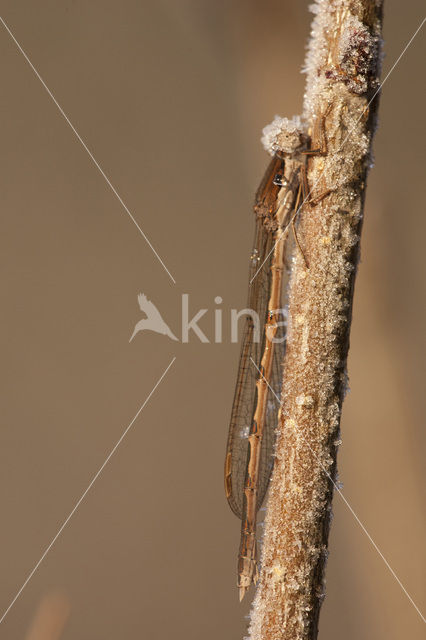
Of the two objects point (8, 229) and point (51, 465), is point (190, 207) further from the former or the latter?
point (51, 465)

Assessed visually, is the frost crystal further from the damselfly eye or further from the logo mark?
the logo mark

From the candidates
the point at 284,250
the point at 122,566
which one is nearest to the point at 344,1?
the point at 284,250

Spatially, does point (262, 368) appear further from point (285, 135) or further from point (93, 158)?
point (93, 158)

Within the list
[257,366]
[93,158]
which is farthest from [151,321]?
[257,366]

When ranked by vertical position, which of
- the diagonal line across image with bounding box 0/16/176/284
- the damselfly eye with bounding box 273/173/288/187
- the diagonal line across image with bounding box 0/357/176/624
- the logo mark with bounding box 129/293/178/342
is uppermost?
the diagonal line across image with bounding box 0/16/176/284

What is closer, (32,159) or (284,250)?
(284,250)

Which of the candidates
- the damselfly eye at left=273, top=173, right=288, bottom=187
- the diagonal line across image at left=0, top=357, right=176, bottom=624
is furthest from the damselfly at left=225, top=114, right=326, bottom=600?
the diagonal line across image at left=0, top=357, right=176, bottom=624

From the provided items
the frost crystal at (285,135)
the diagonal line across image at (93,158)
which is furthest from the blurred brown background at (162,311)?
the frost crystal at (285,135)

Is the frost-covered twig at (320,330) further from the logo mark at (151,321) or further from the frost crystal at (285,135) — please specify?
the logo mark at (151,321)
